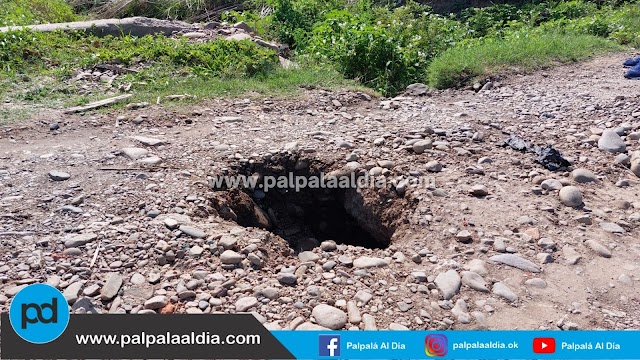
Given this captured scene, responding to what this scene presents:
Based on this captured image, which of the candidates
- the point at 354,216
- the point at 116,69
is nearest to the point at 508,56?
the point at 354,216

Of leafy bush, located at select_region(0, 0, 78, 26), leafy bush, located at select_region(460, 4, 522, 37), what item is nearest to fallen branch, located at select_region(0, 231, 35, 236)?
leafy bush, located at select_region(0, 0, 78, 26)

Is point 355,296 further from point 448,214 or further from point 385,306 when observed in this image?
point 448,214

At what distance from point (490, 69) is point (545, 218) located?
Answer: 296cm

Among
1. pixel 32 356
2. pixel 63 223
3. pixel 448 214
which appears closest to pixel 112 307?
pixel 32 356

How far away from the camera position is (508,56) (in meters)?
6.08

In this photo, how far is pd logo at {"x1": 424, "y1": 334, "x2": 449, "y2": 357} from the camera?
242 centimetres

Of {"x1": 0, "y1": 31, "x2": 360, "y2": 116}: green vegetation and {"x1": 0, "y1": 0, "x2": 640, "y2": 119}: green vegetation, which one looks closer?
{"x1": 0, "y1": 31, "x2": 360, "y2": 116}: green vegetation

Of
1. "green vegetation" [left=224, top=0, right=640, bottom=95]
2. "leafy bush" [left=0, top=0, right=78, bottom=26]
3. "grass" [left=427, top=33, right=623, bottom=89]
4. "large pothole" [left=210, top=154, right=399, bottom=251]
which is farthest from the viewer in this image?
"leafy bush" [left=0, top=0, right=78, bottom=26]

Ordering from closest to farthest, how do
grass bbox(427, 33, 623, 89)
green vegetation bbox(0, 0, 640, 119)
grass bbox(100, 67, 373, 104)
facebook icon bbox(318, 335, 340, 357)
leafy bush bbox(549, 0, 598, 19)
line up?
facebook icon bbox(318, 335, 340, 357)
grass bbox(100, 67, 373, 104)
green vegetation bbox(0, 0, 640, 119)
grass bbox(427, 33, 623, 89)
leafy bush bbox(549, 0, 598, 19)

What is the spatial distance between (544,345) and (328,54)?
4707 millimetres

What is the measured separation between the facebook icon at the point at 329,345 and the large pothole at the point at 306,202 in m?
1.28

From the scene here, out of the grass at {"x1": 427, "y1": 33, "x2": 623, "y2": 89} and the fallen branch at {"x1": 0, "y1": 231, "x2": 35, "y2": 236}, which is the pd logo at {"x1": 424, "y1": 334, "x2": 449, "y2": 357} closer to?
the fallen branch at {"x1": 0, "y1": 231, "x2": 35, "y2": 236}

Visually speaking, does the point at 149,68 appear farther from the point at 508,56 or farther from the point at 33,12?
the point at 508,56

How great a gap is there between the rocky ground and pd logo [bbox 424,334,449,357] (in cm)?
10
